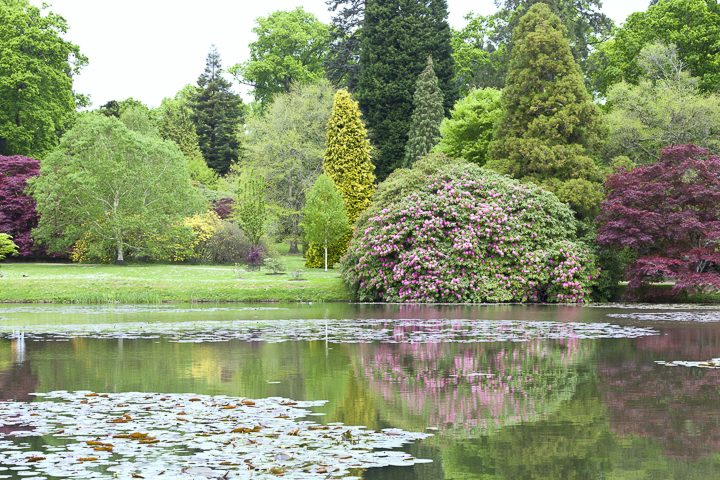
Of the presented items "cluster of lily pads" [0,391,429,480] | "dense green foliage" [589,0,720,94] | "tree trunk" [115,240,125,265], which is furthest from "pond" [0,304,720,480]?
"dense green foliage" [589,0,720,94]

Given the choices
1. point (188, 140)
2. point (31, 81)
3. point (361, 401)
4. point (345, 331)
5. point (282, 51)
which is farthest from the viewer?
point (282, 51)

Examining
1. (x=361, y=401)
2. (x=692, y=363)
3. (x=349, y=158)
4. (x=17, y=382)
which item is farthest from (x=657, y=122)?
(x=17, y=382)

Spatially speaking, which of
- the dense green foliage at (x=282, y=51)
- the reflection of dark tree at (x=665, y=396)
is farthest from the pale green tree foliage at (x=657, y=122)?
the dense green foliage at (x=282, y=51)

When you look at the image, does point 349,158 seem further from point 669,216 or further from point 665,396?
point 665,396

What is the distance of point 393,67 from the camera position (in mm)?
62594

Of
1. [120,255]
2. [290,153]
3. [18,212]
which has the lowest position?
[120,255]

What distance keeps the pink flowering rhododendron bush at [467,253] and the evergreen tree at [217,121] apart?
143 feet

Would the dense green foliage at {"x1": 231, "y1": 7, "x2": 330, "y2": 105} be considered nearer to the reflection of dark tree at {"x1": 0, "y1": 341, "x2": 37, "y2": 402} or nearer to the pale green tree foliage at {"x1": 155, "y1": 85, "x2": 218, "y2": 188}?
the pale green tree foliage at {"x1": 155, "y1": 85, "x2": 218, "y2": 188}

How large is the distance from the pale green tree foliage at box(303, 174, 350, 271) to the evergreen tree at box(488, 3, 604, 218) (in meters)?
8.77

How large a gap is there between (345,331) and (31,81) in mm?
48105

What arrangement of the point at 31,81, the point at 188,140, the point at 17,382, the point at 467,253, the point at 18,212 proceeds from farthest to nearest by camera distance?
the point at 188,140 < the point at 31,81 < the point at 18,212 < the point at 467,253 < the point at 17,382

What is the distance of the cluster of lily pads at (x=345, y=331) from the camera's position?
1973cm

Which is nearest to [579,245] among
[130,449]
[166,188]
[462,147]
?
[462,147]

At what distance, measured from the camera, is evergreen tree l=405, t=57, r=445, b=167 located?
58.2m
